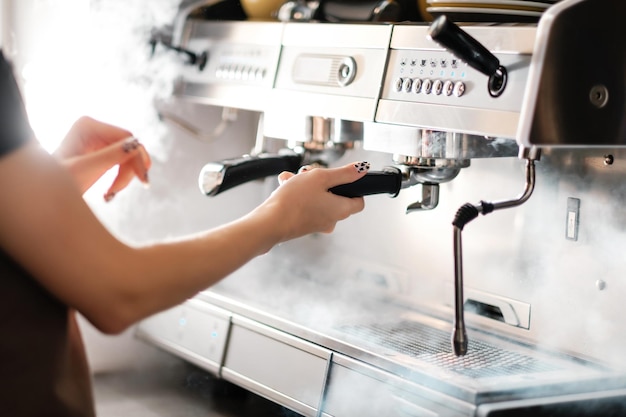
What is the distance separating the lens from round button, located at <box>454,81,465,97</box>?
3.22ft

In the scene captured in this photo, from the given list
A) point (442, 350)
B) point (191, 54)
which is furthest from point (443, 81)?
point (191, 54)

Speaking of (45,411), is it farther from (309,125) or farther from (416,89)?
(309,125)

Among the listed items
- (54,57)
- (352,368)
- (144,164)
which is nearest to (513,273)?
(352,368)

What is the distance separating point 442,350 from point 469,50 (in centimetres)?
44

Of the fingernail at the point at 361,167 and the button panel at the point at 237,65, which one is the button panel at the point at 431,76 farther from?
the button panel at the point at 237,65

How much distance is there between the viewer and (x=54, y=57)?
5.18ft

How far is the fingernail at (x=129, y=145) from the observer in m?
1.05

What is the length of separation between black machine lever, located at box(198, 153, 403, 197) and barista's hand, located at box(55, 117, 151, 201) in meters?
0.09

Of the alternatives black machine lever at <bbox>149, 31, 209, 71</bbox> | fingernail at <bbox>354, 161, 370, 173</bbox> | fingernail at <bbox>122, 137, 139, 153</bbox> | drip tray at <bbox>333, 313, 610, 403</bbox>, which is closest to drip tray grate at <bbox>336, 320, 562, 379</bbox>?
drip tray at <bbox>333, 313, 610, 403</bbox>

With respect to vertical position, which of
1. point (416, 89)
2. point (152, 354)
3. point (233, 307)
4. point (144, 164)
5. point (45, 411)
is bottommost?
point (152, 354)

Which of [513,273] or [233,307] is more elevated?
[513,273]

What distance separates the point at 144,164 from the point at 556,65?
53cm

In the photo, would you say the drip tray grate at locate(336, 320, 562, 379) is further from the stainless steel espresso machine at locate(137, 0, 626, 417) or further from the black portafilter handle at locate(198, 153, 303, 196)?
the black portafilter handle at locate(198, 153, 303, 196)

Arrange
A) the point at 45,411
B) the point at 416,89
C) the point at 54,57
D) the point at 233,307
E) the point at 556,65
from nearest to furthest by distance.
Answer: the point at 45,411, the point at 556,65, the point at 416,89, the point at 233,307, the point at 54,57
